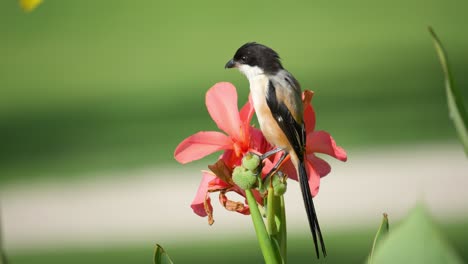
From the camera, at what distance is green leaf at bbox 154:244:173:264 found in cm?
117

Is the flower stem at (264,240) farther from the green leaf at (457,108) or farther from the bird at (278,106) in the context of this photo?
the green leaf at (457,108)

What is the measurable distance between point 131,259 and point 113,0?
849 centimetres

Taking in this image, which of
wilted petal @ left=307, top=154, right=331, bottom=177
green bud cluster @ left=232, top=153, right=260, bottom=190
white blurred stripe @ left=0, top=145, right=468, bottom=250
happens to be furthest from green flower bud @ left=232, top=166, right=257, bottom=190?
white blurred stripe @ left=0, top=145, right=468, bottom=250

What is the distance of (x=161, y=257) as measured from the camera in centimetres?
118

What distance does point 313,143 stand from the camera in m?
1.29

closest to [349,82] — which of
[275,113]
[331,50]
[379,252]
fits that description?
[331,50]

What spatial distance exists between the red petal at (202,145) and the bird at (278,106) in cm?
6

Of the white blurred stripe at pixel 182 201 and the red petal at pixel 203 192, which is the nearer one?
the red petal at pixel 203 192

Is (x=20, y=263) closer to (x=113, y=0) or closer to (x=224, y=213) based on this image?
(x=224, y=213)

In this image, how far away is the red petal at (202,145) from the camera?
1268mm

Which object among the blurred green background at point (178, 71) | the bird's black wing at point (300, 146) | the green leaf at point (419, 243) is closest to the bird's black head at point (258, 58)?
the bird's black wing at point (300, 146)

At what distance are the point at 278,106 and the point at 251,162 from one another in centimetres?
38

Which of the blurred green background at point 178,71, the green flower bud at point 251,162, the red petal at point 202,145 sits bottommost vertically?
the green flower bud at point 251,162

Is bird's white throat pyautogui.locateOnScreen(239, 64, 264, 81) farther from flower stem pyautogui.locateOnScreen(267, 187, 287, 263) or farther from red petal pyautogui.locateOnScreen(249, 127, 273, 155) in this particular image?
flower stem pyautogui.locateOnScreen(267, 187, 287, 263)
